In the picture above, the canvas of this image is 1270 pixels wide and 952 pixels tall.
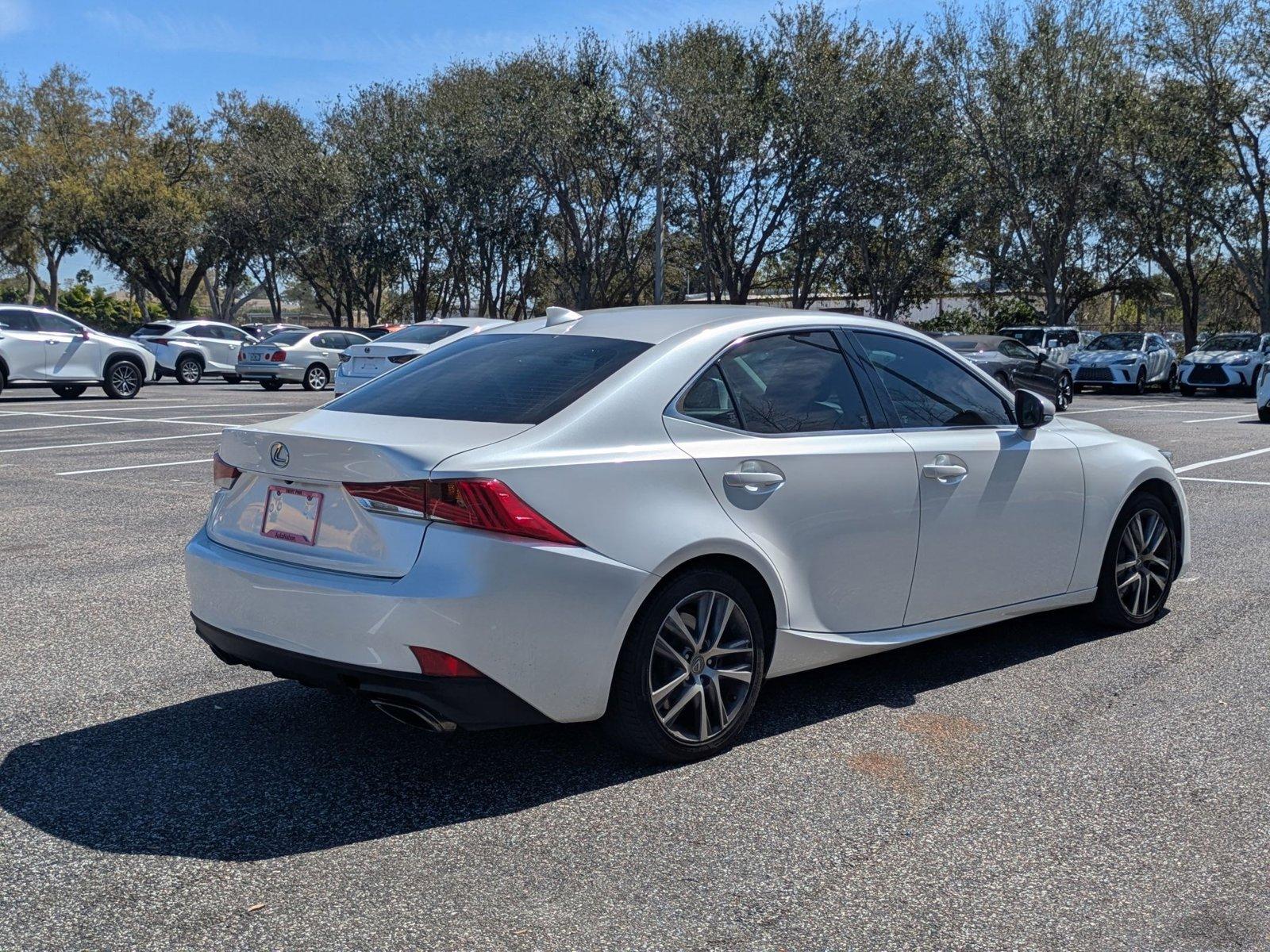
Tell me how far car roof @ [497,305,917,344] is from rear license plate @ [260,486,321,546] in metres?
1.28

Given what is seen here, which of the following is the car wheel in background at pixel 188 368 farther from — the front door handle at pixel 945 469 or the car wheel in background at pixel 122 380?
the front door handle at pixel 945 469

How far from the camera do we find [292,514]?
419cm

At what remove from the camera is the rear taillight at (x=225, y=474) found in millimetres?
4484

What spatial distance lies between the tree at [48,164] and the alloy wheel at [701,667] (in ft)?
172

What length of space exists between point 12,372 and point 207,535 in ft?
63.8

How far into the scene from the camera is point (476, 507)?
3.84m

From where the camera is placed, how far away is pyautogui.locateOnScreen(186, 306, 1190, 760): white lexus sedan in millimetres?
3855

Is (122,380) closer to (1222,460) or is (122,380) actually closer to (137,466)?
(137,466)

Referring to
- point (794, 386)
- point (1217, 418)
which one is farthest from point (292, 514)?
point (1217, 418)

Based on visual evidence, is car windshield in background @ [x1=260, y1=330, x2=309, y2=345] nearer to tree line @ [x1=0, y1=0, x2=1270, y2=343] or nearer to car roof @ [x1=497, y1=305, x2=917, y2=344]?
tree line @ [x1=0, y1=0, x2=1270, y2=343]

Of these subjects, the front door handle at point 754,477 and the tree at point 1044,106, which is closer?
the front door handle at point 754,477

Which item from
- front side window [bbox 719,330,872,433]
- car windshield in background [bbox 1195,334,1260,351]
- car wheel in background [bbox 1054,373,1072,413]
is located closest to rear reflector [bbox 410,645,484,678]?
front side window [bbox 719,330,872,433]

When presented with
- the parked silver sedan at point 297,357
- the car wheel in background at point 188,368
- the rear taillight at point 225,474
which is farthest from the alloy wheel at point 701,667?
the car wheel in background at point 188,368

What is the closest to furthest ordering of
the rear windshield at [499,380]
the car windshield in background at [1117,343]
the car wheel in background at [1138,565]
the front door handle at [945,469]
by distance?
the rear windshield at [499,380] → the front door handle at [945,469] → the car wheel in background at [1138,565] → the car windshield in background at [1117,343]
